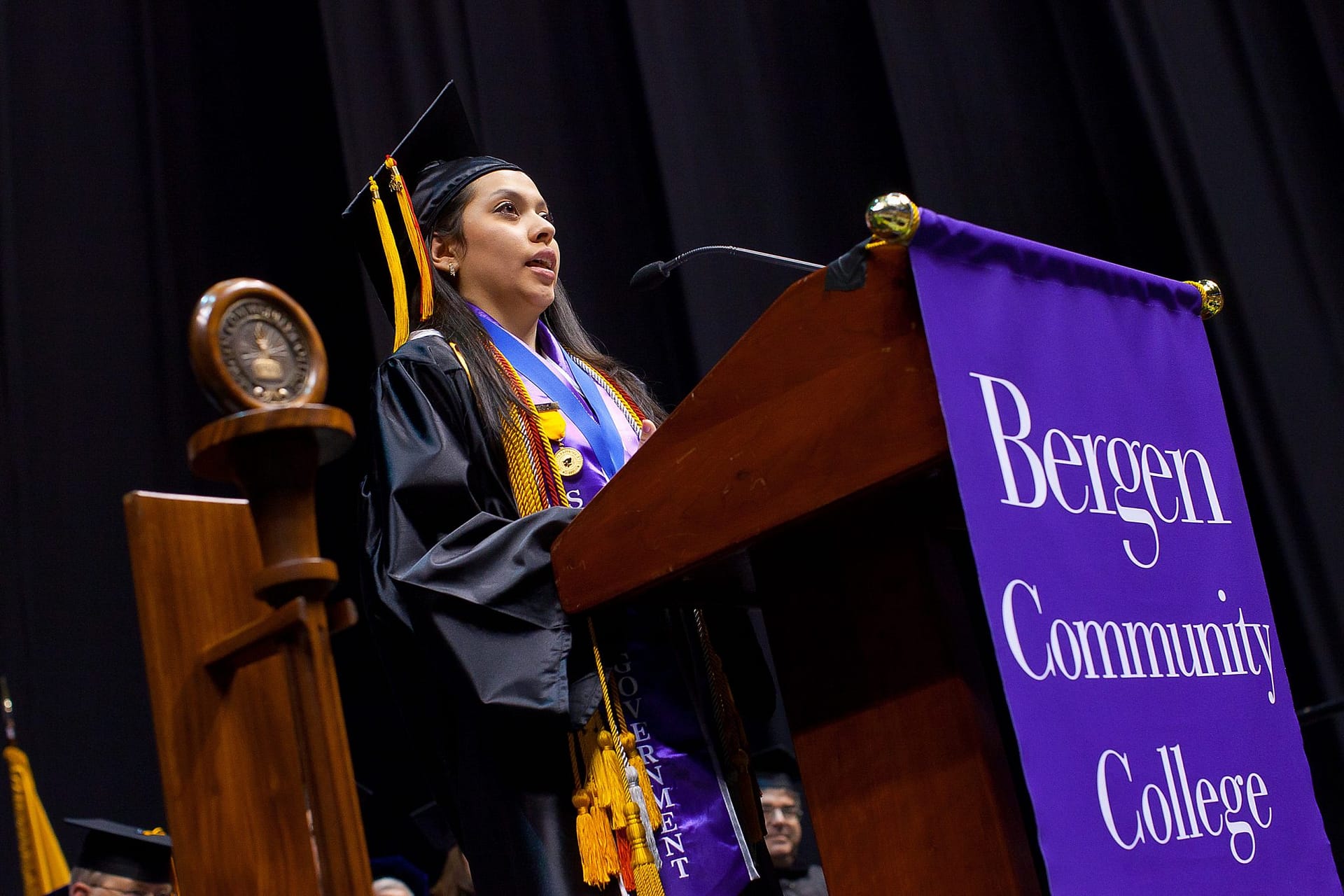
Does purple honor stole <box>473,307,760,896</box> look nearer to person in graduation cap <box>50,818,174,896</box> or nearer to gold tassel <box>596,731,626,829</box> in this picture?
gold tassel <box>596,731,626,829</box>

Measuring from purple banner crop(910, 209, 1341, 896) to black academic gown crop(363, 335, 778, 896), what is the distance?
0.40 meters

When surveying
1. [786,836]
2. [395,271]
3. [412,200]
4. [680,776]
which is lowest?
[786,836]

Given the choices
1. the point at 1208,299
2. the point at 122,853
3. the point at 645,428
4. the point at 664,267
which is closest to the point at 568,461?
the point at 645,428

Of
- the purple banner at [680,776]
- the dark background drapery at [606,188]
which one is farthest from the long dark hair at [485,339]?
the dark background drapery at [606,188]

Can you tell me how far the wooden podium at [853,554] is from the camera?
111cm

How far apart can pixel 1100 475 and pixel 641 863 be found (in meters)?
0.61

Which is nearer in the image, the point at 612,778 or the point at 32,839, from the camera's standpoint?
the point at 612,778

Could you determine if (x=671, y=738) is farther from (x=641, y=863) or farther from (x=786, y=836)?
(x=786, y=836)

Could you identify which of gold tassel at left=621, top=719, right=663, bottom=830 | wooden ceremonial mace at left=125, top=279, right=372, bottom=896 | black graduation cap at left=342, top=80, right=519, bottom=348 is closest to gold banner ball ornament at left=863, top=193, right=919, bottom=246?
wooden ceremonial mace at left=125, top=279, right=372, bottom=896

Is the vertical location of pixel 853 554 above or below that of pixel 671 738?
above

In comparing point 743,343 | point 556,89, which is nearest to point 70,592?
point 556,89

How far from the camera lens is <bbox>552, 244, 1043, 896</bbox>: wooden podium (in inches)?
43.8

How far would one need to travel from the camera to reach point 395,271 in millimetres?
1940

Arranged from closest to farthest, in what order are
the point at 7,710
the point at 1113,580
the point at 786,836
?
the point at 1113,580, the point at 7,710, the point at 786,836
